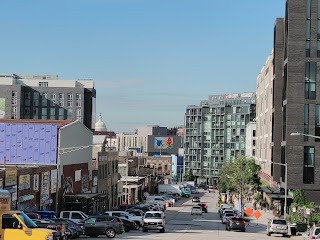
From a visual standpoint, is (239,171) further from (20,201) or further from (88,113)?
(88,113)

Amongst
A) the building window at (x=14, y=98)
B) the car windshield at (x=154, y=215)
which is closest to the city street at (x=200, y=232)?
the car windshield at (x=154, y=215)

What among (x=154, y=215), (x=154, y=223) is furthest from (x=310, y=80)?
(x=154, y=223)

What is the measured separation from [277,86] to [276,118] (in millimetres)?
5110

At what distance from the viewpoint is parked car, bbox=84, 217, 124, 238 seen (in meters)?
47.9

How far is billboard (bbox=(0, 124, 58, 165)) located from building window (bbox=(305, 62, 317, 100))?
33164mm

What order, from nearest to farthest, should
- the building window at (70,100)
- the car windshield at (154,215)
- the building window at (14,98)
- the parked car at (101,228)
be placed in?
the parked car at (101,228)
the car windshield at (154,215)
the building window at (14,98)
the building window at (70,100)

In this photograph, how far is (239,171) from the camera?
108938 millimetres

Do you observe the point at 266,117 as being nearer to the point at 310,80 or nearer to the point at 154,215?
the point at 310,80

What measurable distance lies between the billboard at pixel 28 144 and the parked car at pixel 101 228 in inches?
1197

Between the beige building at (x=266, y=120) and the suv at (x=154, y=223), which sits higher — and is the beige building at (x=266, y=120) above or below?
above

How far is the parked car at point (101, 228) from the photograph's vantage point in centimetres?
4794

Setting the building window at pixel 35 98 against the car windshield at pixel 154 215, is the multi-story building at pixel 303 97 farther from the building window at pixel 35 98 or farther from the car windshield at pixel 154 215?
the building window at pixel 35 98

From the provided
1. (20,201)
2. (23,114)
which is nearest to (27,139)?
(20,201)

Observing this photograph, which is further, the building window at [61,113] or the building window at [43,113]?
the building window at [43,113]
